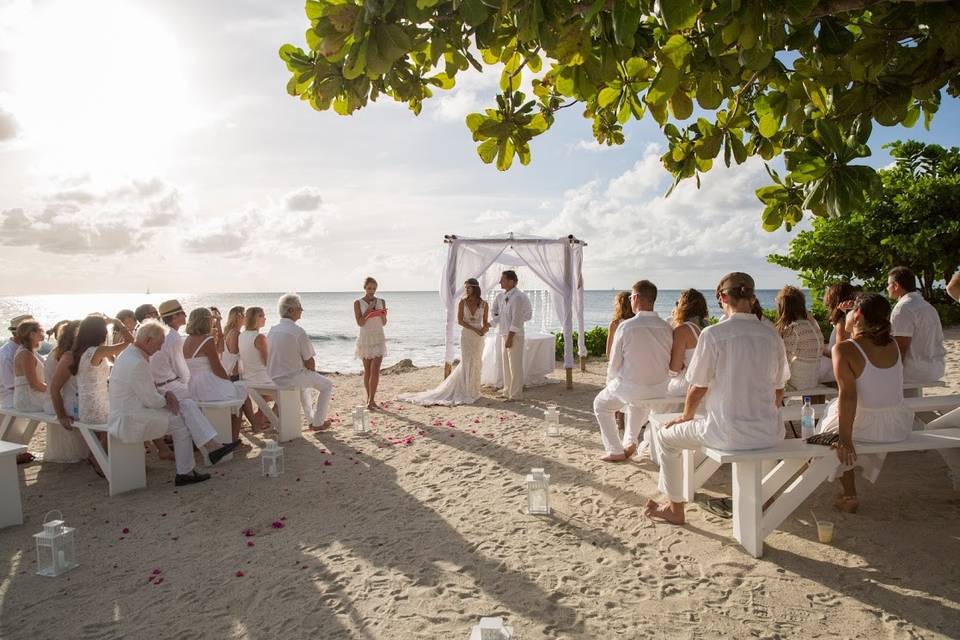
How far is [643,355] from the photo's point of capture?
544 centimetres

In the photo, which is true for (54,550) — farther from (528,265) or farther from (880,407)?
(528,265)

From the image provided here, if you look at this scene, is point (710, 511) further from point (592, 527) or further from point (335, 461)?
point (335, 461)

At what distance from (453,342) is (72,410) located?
5.82 metres

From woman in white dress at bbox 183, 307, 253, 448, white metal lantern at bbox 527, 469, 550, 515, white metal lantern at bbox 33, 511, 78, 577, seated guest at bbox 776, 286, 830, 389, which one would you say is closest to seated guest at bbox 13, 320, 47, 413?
woman in white dress at bbox 183, 307, 253, 448

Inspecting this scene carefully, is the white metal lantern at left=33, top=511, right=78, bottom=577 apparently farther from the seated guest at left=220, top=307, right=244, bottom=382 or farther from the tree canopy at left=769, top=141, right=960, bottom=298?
the tree canopy at left=769, top=141, right=960, bottom=298

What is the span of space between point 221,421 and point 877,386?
5793 millimetres

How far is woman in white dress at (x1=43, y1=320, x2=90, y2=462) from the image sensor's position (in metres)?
5.55

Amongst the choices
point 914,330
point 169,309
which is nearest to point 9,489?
point 169,309

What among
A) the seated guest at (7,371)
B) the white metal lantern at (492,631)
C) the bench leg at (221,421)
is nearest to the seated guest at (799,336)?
the white metal lantern at (492,631)

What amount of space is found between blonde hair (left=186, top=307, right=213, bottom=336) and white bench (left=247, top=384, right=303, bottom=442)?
1.06 metres

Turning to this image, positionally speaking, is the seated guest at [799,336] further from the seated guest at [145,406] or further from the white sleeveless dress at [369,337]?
the seated guest at [145,406]

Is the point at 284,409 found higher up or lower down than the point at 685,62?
lower down

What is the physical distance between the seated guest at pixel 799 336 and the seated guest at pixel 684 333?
0.71 meters

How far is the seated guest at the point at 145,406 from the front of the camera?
523 cm
